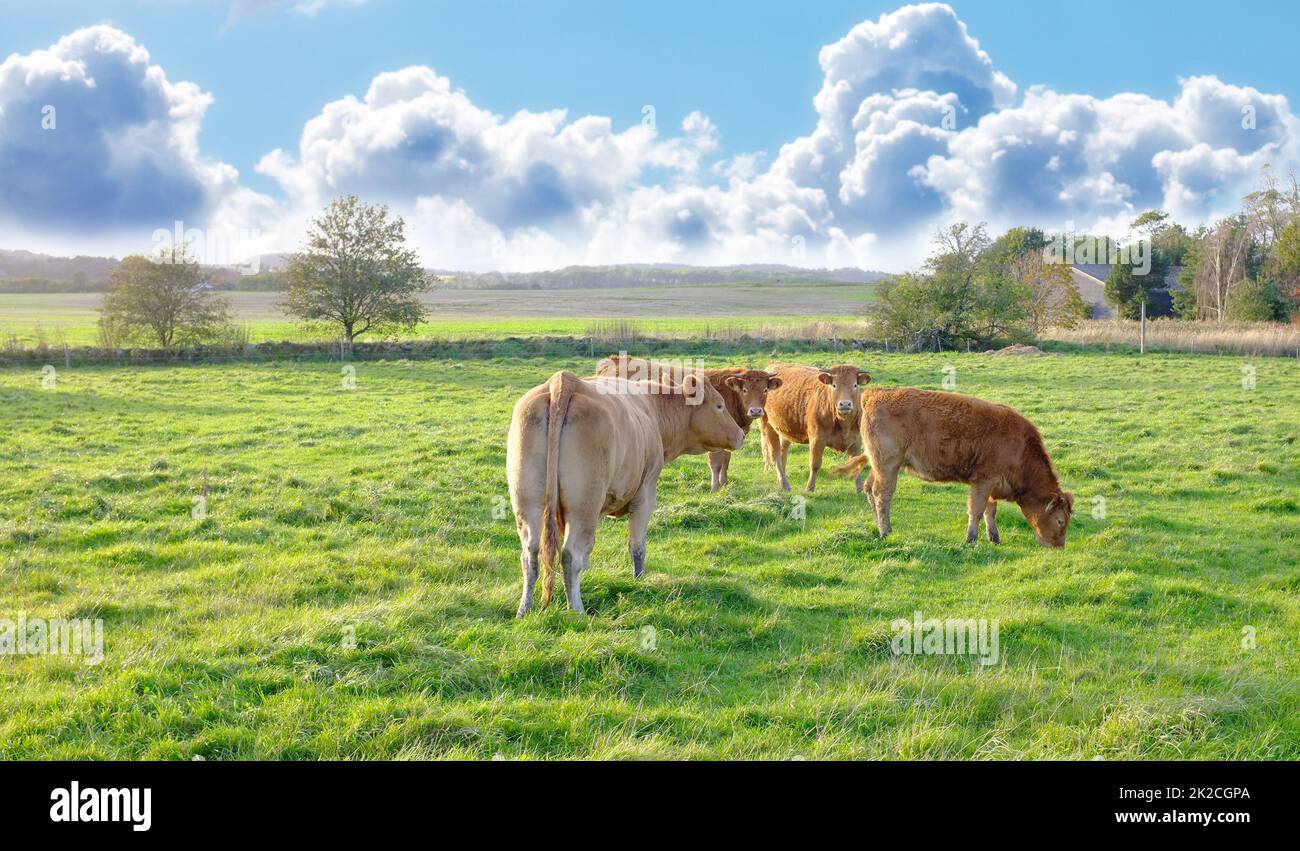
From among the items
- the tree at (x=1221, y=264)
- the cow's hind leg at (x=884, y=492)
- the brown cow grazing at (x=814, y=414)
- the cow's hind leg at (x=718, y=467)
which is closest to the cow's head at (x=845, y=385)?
the brown cow grazing at (x=814, y=414)

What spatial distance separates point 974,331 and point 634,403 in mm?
36645

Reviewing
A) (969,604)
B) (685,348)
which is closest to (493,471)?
(969,604)

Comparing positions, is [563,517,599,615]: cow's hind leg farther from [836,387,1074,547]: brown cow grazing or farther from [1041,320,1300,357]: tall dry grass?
[1041,320,1300,357]: tall dry grass

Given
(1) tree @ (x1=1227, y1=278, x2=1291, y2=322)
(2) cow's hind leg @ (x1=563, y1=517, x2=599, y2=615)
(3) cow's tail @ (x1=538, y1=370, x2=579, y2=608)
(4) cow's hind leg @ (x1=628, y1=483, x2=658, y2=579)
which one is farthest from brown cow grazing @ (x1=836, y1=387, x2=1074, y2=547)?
(1) tree @ (x1=1227, y1=278, x2=1291, y2=322)

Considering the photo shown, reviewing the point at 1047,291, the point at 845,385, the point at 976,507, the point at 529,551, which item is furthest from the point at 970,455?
the point at 1047,291

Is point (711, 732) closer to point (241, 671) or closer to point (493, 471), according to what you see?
point (241, 671)

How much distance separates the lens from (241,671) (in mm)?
5977

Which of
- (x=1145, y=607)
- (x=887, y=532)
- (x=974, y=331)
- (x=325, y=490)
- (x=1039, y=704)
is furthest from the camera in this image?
(x=974, y=331)

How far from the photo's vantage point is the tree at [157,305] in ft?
138

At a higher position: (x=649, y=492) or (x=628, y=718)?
(x=649, y=492)

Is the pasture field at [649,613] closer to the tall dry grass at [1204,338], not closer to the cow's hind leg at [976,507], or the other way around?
the cow's hind leg at [976,507]

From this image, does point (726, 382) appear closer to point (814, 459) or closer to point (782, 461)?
point (814, 459)

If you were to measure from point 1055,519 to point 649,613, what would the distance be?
19.2 ft

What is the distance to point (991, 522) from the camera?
11078mm
